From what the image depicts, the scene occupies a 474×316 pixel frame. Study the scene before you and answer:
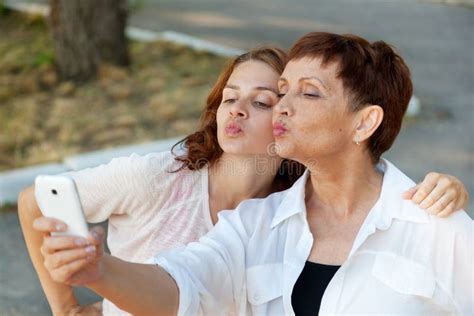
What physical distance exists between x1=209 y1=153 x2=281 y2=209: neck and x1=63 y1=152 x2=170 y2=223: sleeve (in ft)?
0.84

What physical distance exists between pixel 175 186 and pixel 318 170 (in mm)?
583

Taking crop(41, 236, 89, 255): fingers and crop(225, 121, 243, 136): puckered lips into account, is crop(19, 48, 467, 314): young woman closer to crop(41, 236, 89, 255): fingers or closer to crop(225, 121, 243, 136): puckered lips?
crop(225, 121, 243, 136): puckered lips

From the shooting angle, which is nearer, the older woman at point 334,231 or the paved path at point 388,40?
the older woman at point 334,231

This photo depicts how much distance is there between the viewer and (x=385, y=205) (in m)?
2.46

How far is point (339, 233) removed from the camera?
2521mm

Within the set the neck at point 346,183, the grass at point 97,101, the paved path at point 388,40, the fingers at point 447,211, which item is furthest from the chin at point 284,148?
the grass at point 97,101

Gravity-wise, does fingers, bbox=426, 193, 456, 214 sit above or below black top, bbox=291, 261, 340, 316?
above

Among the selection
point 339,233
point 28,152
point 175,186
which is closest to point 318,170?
point 339,233

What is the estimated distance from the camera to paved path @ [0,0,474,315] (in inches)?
192

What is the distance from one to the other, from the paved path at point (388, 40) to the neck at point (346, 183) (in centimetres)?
205

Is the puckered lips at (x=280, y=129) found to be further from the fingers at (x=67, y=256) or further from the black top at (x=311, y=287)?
the fingers at (x=67, y=256)

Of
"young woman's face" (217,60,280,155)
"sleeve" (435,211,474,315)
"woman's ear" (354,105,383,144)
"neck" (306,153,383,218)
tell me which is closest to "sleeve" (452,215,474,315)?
"sleeve" (435,211,474,315)

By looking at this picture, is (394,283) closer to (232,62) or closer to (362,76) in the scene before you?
(362,76)

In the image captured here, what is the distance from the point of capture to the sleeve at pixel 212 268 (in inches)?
89.6
